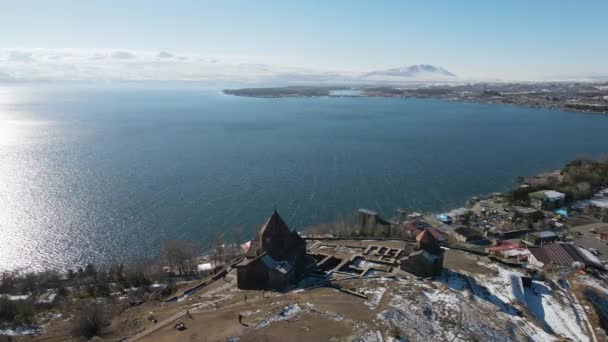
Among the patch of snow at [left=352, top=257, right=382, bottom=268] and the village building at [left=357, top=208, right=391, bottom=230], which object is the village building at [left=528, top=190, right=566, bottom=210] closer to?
the village building at [left=357, top=208, right=391, bottom=230]

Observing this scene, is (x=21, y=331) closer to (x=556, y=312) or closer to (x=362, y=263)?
(x=362, y=263)

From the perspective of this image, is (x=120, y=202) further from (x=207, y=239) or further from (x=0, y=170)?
(x=0, y=170)

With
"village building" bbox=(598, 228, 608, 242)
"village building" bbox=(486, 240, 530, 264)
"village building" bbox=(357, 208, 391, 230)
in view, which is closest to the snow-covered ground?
"village building" bbox=(486, 240, 530, 264)

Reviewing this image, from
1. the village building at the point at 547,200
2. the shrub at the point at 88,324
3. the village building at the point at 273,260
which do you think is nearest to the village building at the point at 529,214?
the village building at the point at 547,200

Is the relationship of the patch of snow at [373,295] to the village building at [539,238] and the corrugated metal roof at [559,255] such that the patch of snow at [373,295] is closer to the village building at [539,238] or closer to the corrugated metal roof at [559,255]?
the corrugated metal roof at [559,255]

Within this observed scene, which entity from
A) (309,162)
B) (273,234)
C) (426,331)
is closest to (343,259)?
(273,234)

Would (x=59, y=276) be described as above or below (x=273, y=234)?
below
